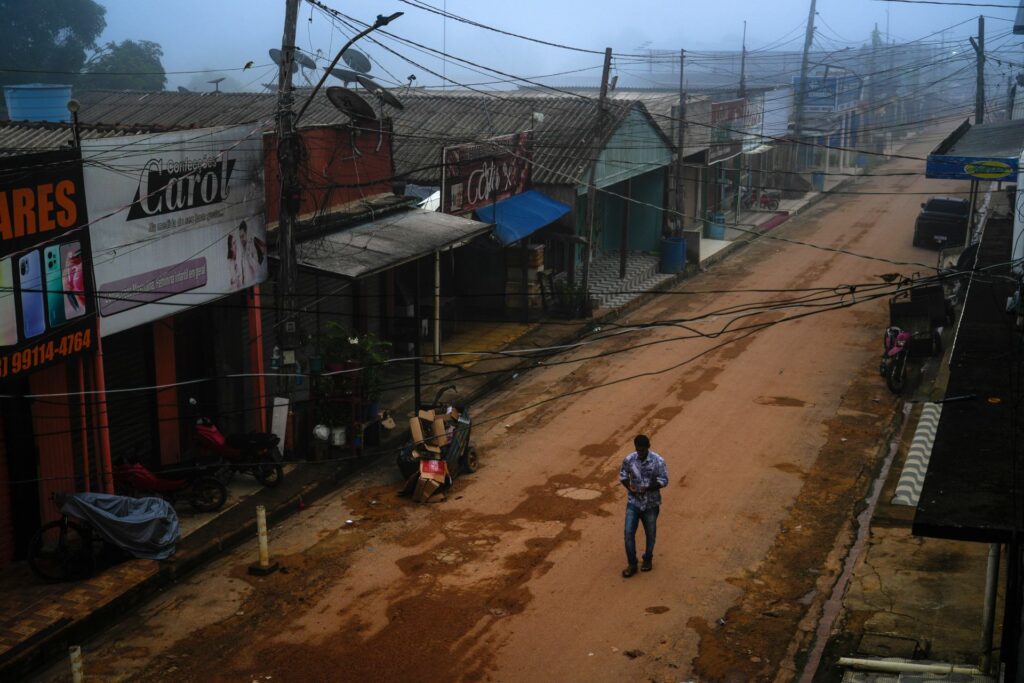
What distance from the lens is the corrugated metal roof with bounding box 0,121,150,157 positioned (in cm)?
1542

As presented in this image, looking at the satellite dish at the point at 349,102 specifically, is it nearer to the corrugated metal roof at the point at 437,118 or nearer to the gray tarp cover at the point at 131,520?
the corrugated metal roof at the point at 437,118

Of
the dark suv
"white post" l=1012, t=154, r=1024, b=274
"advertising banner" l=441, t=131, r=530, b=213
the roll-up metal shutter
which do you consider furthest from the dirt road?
the dark suv

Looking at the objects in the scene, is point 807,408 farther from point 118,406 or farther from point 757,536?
point 118,406

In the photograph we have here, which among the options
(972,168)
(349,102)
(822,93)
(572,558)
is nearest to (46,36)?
(349,102)

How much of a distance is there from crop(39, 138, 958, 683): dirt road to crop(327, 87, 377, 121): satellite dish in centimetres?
561

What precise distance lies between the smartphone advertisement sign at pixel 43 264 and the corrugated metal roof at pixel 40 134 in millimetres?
3158

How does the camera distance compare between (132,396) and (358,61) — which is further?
(358,61)

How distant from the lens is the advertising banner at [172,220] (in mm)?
12914

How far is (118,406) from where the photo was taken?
48.0 feet

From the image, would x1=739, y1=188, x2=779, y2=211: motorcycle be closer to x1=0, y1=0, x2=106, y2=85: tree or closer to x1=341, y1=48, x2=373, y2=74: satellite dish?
x1=341, y1=48, x2=373, y2=74: satellite dish

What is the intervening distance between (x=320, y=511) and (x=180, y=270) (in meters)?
3.72

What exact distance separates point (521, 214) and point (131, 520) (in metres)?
14.0

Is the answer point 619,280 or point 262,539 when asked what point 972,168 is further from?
point 262,539

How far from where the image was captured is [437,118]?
29.6m
